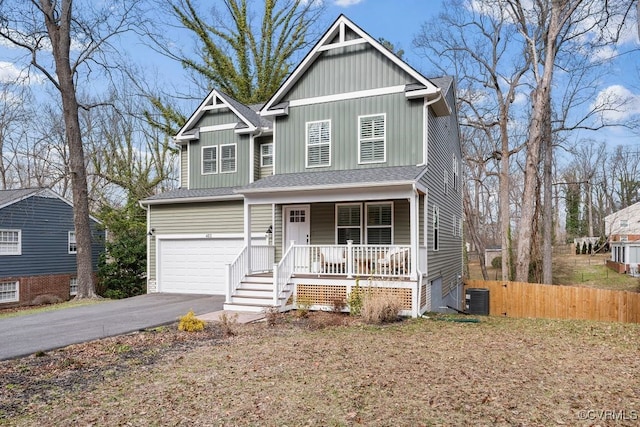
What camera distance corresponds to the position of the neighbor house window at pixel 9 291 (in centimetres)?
1973

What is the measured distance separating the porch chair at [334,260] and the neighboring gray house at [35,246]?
1569cm

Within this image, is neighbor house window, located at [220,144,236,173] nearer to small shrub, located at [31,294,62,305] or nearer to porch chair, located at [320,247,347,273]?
porch chair, located at [320,247,347,273]

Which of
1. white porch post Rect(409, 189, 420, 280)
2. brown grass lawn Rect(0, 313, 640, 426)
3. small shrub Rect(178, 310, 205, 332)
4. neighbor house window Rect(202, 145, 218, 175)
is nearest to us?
brown grass lawn Rect(0, 313, 640, 426)

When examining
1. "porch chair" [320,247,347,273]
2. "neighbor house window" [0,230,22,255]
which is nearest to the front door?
"porch chair" [320,247,347,273]

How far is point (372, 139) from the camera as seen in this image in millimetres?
13062

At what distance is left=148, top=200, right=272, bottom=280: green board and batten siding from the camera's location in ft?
49.9

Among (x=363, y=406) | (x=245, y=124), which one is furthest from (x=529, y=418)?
(x=245, y=124)

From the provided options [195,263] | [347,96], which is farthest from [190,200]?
[347,96]

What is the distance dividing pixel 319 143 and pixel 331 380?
9.06m

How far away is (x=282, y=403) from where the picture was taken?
5.07 meters

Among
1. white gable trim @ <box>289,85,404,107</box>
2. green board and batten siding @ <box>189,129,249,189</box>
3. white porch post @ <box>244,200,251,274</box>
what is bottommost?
white porch post @ <box>244,200,251,274</box>

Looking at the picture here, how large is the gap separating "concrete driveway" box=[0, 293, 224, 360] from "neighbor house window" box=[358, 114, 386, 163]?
624 centimetres

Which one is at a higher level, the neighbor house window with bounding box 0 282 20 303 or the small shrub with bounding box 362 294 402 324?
the small shrub with bounding box 362 294 402 324

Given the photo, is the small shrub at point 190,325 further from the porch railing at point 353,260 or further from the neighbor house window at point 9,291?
the neighbor house window at point 9,291
